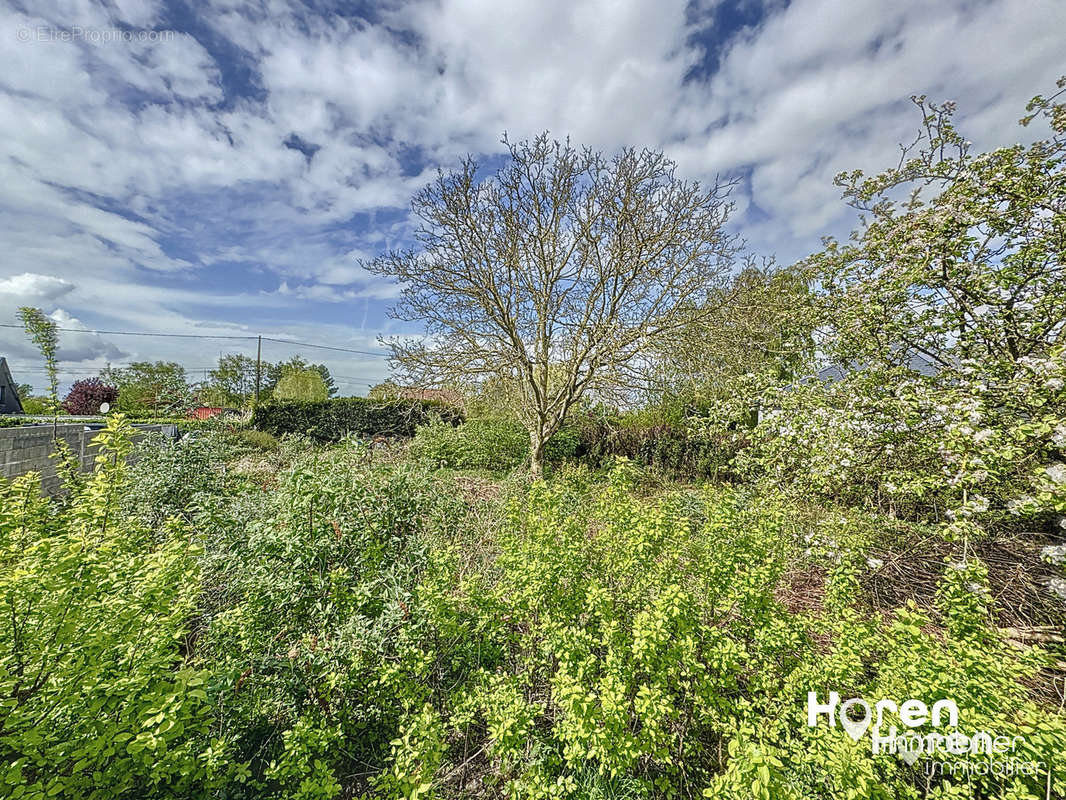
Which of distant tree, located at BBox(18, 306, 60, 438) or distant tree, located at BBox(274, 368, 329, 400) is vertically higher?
distant tree, located at BBox(274, 368, 329, 400)

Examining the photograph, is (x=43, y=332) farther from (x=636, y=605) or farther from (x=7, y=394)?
(x=7, y=394)

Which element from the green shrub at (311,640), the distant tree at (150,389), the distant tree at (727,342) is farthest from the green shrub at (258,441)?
the distant tree at (727,342)

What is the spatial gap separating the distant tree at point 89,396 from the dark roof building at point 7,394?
334cm

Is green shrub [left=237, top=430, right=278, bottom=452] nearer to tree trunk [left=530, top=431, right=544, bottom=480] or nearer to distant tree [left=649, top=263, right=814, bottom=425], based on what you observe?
A: tree trunk [left=530, top=431, right=544, bottom=480]

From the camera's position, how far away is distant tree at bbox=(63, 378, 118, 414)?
19.8m

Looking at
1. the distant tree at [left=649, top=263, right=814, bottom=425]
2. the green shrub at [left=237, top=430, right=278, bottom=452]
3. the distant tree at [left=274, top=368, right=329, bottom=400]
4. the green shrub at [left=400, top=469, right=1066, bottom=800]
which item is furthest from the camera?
the distant tree at [left=274, top=368, right=329, bottom=400]

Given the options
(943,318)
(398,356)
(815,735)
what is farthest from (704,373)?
(815,735)

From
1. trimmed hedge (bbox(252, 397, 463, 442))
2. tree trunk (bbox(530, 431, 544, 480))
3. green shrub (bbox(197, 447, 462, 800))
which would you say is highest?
trimmed hedge (bbox(252, 397, 463, 442))

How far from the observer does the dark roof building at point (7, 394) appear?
21.4 m

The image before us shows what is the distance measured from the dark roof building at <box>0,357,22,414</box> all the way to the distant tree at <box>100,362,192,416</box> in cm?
641

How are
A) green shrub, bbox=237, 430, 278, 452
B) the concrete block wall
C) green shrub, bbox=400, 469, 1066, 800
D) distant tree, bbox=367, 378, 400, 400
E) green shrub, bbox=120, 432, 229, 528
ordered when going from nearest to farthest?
green shrub, bbox=400, 469, 1066, 800 < green shrub, bbox=120, 432, 229, 528 < the concrete block wall < distant tree, bbox=367, 378, 400, 400 < green shrub, bbox=237, 430, 278, 452

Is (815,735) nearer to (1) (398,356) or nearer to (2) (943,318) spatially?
(2) (943,318)

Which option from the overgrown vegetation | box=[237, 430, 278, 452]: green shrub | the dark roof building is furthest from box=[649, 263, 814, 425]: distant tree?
the dark roof building

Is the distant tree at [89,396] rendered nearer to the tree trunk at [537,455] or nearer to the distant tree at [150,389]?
the distant tree at [150,389]
